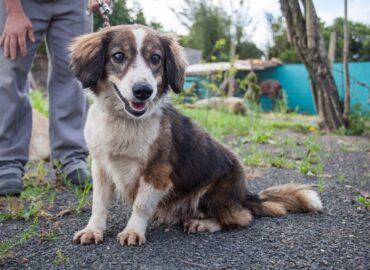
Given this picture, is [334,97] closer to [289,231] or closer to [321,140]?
[321,140]

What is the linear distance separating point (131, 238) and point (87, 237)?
261 mm

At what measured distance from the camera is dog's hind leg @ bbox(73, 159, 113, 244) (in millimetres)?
2592

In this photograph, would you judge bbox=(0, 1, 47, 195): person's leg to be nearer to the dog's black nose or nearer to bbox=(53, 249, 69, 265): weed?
bbox=(53, 249, 69, 265): weed

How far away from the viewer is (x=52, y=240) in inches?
103

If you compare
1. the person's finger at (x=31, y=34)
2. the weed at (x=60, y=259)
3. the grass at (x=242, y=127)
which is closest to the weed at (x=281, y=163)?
the grass at (x=242, y=127)

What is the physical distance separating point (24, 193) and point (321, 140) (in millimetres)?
4765

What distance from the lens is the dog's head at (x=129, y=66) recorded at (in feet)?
8.45

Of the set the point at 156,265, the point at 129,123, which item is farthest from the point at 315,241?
the point at 129,123

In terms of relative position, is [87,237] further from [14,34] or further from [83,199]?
[14,34]

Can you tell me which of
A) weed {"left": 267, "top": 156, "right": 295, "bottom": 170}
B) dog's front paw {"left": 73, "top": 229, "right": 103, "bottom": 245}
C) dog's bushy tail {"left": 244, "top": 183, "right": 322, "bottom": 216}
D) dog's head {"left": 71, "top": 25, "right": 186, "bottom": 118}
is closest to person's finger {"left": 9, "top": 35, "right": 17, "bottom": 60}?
dog's head {"left": 71, "top": 25, "right": 186, "bottom": 118}

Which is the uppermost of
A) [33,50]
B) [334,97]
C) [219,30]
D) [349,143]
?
[219,30]

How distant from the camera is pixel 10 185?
138 inches

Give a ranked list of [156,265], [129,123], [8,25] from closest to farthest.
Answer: [156,265] → [129,123] → [8,25]

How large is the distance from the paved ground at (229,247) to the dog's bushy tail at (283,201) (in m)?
0.08
